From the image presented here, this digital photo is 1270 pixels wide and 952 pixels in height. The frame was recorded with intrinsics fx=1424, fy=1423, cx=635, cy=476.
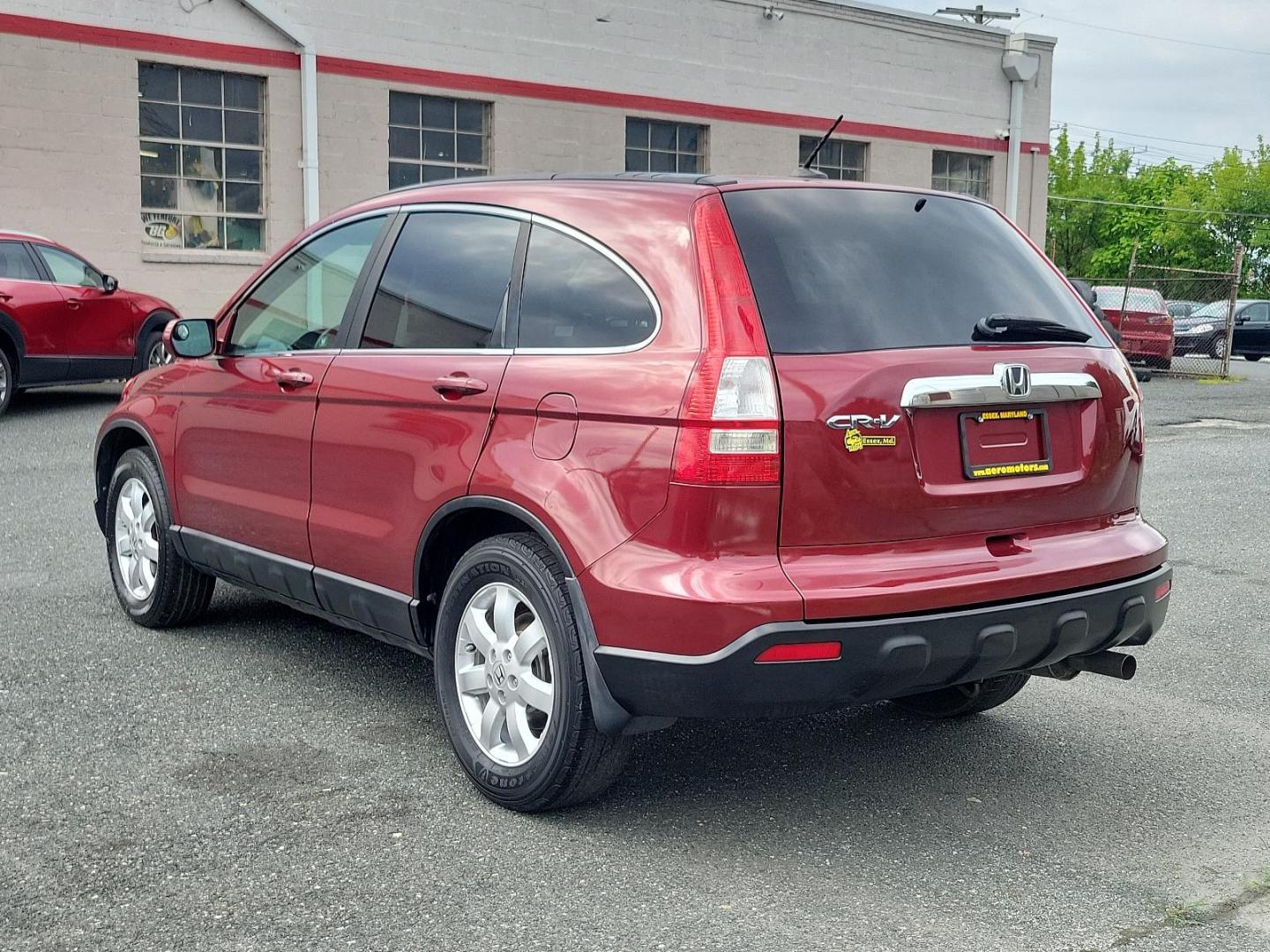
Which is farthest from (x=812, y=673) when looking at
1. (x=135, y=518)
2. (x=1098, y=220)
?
(x=1098, y=220)

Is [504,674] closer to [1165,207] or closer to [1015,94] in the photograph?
[1015,94]

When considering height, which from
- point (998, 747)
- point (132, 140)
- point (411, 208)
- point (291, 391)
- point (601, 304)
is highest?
point (132, 140)

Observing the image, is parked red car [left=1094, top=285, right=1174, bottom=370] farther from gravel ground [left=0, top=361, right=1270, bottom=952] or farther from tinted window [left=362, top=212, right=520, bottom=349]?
tinted window [left=362, top=212, right=520, bottom=349]

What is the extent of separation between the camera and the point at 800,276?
12.4 ft

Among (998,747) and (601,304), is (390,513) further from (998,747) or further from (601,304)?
(998,747)

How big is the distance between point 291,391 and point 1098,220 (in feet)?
274

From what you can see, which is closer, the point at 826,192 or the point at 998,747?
the point at 826,192

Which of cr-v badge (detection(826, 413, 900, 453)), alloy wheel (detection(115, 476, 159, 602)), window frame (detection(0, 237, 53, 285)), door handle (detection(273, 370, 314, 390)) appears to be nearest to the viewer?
cr-v badge (detection(826, 413, 900, 453))

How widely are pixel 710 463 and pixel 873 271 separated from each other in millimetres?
784

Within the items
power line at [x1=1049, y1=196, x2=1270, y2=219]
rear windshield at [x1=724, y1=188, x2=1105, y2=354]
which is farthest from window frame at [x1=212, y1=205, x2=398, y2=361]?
→ power line at [x1=1049, y1=196, x2=1270, y2=219]

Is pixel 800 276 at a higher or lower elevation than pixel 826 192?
lower

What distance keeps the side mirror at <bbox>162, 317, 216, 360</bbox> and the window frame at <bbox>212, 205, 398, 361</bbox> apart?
0.04 m

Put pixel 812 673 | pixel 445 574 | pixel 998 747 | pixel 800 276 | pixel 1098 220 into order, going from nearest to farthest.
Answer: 1. pixel 812 673
2. pixel 800 276
3. pixel 445 574
4. pixel 998 747
5. pixel 1098 220

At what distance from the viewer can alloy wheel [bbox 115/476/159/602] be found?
241 inches
